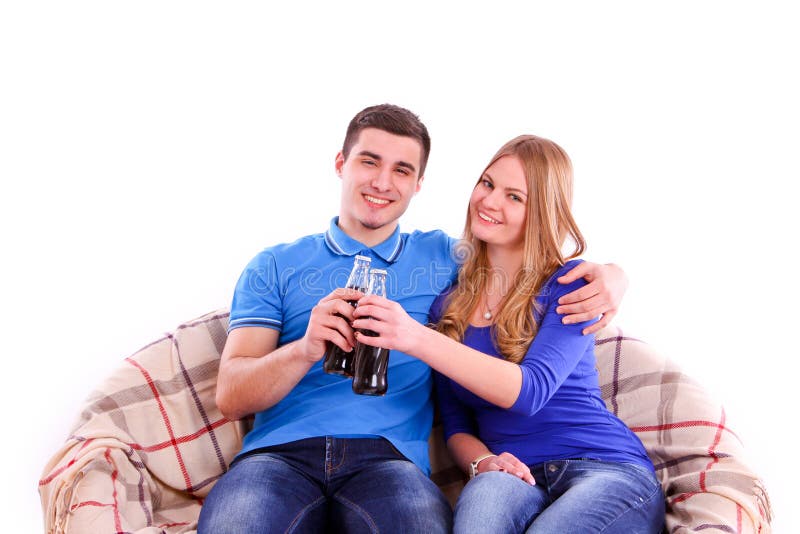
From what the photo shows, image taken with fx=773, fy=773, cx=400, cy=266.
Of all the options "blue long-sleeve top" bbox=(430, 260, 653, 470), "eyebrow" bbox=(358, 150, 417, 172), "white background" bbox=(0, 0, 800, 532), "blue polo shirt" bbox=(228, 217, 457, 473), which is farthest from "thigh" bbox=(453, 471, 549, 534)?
"white background" bbox=(0, 0, 800, 532)

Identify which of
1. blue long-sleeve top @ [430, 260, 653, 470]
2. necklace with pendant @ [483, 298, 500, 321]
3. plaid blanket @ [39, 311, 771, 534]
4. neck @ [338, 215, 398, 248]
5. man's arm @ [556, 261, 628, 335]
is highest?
neck @ [338, 215, 398, 248]

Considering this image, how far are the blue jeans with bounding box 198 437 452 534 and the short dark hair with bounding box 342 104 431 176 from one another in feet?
3.41

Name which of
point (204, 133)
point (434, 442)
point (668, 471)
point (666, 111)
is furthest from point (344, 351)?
point (666, 111)

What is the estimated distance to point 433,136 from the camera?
12.0ft

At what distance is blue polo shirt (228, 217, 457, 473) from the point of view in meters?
2.42

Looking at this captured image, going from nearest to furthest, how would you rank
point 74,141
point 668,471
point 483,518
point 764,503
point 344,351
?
point 483,518, point 344,351, point 764,503, point 668,471, point 74,141

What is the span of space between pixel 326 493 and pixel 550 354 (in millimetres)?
777

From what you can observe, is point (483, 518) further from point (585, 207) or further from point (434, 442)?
point (585, 207)

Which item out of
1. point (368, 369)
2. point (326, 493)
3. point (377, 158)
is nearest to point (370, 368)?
point (368, 369)

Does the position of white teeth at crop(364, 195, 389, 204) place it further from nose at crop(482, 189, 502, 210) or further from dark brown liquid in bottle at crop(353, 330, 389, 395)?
dark brown liquid in bottle at crop(353, 330, 389, 395)

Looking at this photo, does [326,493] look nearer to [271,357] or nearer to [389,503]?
[389,503]

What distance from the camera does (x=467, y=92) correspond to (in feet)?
12.0

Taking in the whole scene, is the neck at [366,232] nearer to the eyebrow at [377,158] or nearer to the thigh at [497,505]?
the eyebrow at [377,158]

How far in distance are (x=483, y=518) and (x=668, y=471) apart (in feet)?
3.19
